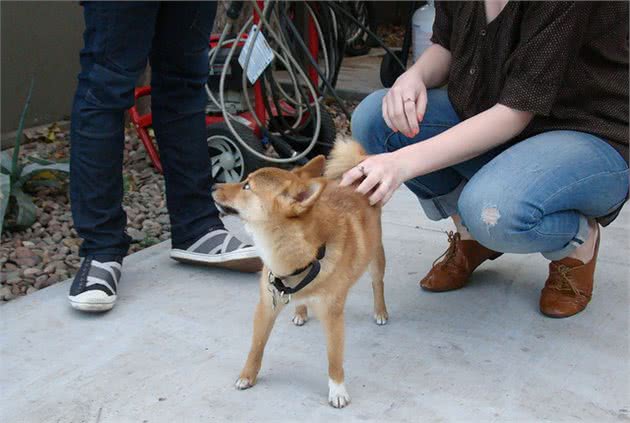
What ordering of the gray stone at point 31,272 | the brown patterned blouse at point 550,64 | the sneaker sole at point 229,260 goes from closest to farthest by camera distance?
the brown patterned blouse at point 550,64, the sneaker sole at point 229,260, the gray stone at point 31,272

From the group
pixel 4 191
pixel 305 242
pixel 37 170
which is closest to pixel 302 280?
pixel 305 242

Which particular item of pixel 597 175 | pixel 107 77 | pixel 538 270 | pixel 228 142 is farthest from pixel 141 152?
pixel 597 175

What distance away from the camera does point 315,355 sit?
2.31m

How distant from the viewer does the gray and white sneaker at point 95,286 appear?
2.51 meters

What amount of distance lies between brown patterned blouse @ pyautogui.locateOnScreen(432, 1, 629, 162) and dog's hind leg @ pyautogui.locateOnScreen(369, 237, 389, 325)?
1.76 ft

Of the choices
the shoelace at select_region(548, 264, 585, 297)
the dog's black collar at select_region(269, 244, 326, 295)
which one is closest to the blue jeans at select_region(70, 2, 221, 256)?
the dog's black collar at select_region(269, 244, 326, 295)

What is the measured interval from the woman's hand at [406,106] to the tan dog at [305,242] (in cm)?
30

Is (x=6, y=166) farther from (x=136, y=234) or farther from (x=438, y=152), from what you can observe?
(x=438, y=152)

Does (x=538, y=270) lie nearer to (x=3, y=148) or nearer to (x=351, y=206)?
(x=351, y=206)

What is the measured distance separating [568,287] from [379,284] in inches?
24.8

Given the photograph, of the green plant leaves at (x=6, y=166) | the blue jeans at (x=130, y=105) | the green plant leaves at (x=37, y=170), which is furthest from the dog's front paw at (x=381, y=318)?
the green plant leaves at (x=6, y=166)

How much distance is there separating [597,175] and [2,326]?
1.90m

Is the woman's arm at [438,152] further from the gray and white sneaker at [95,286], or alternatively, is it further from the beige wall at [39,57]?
the beige wall at [39,57]

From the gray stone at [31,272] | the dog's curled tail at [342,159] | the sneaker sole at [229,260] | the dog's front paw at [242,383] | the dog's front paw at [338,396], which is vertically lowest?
the gray stone at [31,272]
